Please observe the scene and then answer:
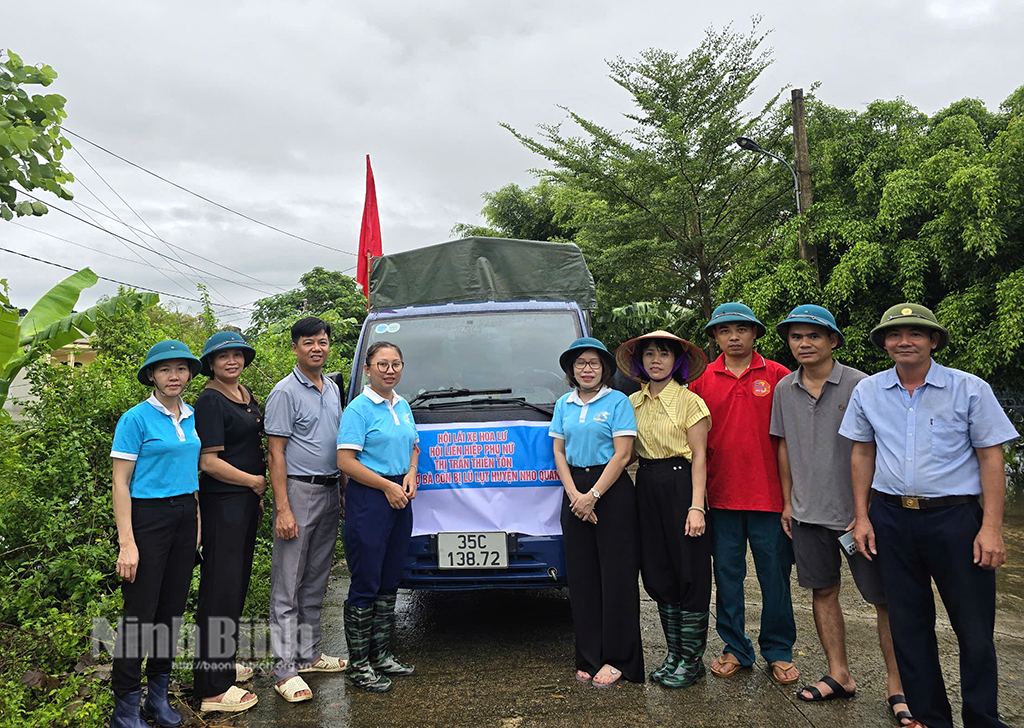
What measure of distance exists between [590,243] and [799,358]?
14.4 meters

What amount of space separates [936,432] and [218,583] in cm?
349

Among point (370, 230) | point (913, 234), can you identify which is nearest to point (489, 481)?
point (370, 230)

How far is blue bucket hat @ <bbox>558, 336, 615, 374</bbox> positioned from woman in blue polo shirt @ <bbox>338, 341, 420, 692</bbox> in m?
0.93

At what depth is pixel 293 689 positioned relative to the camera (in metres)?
4.02

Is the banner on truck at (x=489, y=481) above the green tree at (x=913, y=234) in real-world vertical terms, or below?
below

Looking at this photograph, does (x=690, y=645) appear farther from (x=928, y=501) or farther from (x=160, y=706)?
(x=160, y=706)

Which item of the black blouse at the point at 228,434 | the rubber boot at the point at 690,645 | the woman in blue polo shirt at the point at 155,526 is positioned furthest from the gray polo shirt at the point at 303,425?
the rubber boot at the point at 690,645

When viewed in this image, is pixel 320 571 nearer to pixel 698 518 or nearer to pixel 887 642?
pixel 698 518

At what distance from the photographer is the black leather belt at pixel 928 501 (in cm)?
325

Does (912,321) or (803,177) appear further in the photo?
(803,177)

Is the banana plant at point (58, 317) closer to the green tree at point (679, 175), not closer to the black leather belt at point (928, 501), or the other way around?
the black leather belt at point (928, 501)

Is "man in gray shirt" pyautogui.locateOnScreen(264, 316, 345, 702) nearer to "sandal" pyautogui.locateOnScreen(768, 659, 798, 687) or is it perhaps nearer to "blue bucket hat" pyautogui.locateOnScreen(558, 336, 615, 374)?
"blue bucket hat" pyautogui.locateOnScreen(558, 336, 615, 374)

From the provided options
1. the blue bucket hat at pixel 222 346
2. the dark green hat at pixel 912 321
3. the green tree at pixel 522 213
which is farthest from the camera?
the green tree at pixel 522 213

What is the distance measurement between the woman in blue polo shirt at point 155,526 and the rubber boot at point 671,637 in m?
2.45
